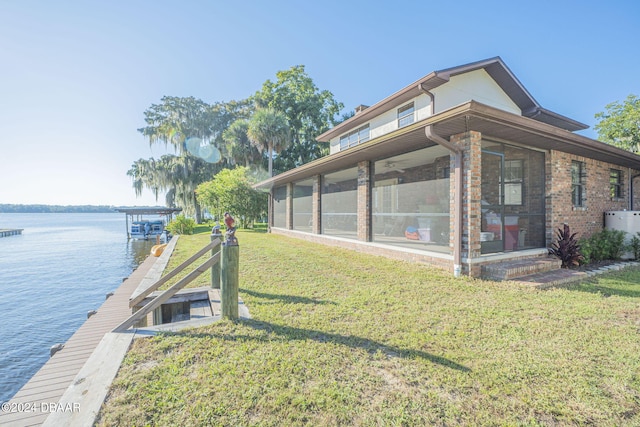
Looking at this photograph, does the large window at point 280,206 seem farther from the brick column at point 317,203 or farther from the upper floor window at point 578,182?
the upper floor window at point 578,182

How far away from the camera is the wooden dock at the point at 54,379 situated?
1989 millimetres

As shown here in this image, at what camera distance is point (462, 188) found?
16.9ft

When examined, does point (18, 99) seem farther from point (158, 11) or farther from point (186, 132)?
point (186, 132)

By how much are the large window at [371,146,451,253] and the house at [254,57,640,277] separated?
3cm

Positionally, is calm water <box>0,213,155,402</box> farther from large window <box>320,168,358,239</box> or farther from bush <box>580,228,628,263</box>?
bush <box>580,228,628,263</box>

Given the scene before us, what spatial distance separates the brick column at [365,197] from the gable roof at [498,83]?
10.6 feet

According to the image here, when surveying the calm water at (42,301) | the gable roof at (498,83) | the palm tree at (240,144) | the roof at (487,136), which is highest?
the palm tree at (240,144)

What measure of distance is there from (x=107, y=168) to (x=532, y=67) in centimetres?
3563

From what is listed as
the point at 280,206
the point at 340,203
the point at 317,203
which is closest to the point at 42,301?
the point at 317,203

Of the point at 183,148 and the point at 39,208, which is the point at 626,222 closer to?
the point at 183,148

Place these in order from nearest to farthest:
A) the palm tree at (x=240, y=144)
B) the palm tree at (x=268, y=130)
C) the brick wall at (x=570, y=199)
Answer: the brick wall at (x=570, y=199)
the palm tree at (x=268, y=130)
the palm tree at (x=240, y=144)

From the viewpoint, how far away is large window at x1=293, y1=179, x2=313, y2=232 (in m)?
11.7

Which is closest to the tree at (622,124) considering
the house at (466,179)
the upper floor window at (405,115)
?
the house at (466,179)

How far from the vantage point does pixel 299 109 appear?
83.4ft
